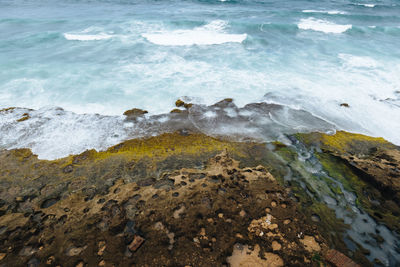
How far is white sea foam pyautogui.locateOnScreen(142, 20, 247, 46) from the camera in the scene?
16.5 meters

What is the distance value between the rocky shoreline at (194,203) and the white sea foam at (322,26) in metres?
17.4

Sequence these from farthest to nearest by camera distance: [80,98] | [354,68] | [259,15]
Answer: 1. [259,15]
2. [354,68]
3. [80,98]

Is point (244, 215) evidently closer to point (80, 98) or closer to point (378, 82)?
point (80, 98)

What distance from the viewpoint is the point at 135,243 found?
3652 mm

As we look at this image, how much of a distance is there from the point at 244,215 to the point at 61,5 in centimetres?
3462

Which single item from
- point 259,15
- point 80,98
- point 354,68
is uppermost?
point 259,15

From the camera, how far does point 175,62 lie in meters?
13.2

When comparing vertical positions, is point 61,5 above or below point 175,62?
above

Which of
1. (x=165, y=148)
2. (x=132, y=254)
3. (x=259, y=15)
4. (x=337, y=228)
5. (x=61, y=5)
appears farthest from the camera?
(x=61, y=5)

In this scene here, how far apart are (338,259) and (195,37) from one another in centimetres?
1732

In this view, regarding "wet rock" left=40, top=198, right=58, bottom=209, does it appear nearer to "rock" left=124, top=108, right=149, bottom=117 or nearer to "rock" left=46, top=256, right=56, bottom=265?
"rock" left=46, top=256, right=56, bottom=265

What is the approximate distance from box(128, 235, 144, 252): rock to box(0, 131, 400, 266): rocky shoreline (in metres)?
0.02

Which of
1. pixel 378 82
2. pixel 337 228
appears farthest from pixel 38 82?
pixel 378 82

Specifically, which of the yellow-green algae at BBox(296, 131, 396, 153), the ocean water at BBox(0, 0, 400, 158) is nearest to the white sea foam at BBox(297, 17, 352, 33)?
the ocean water at BBox(0, 0, 400, 158)
